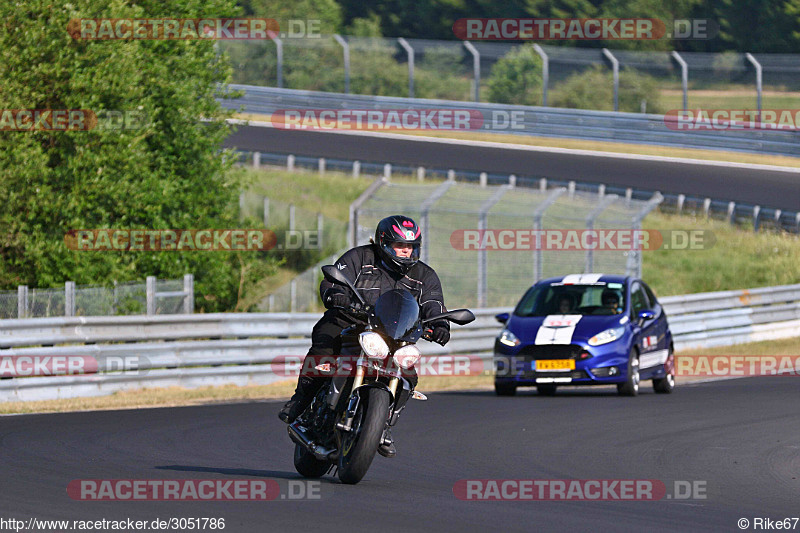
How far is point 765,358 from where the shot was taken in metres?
23.1

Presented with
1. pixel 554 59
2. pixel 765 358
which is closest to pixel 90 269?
pixel 765 358

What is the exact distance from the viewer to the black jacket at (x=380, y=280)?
873cm

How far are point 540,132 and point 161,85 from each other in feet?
63.0

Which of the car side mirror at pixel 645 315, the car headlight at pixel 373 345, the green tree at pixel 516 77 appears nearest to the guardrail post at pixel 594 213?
the car side mirror at pixel 645 315

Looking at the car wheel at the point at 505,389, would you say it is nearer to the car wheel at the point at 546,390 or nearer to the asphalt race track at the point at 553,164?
the car wheel at the point at 546,390

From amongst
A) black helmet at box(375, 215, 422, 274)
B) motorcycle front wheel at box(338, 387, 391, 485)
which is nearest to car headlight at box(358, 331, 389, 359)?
motorcycle front wheel at box(338, 387, 391, 485)

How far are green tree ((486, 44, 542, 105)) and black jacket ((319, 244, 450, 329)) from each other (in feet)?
109

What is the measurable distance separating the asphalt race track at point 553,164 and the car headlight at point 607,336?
18387mm

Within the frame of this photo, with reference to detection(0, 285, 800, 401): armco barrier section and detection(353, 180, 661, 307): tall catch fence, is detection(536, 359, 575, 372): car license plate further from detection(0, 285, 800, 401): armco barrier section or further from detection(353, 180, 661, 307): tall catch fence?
detection(353, 180, 661, 307): tall catch fence

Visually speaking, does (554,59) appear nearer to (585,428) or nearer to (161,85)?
(161,85)

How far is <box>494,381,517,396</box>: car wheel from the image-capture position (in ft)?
56.7

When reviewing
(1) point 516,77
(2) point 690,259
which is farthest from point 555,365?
(1) point 516,77

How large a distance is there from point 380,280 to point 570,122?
33.0 meters

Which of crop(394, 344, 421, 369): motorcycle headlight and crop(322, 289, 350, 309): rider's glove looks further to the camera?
crop(322, 289, 350, 309): rider's glove
